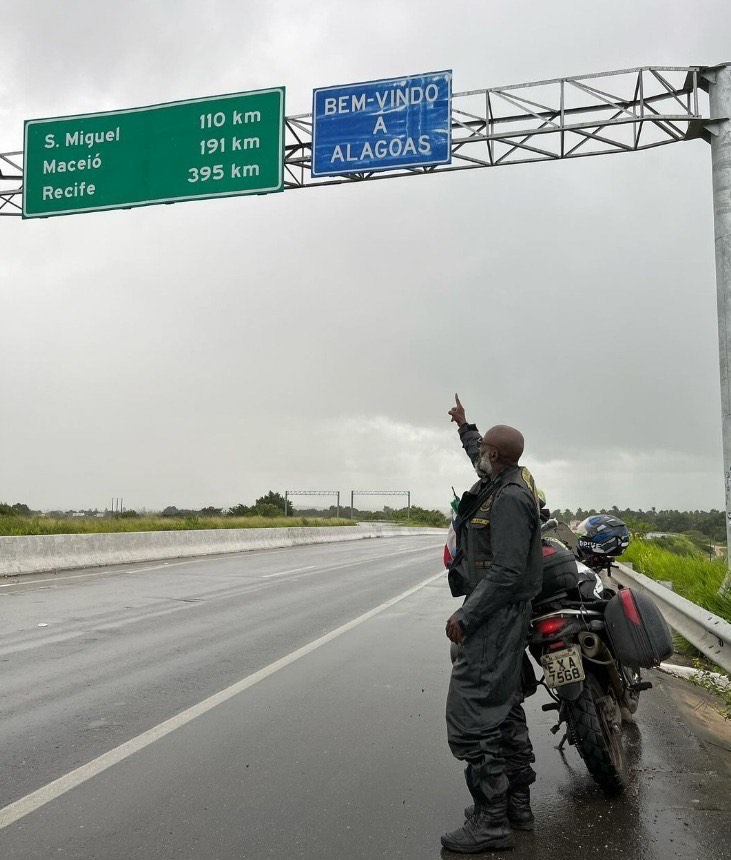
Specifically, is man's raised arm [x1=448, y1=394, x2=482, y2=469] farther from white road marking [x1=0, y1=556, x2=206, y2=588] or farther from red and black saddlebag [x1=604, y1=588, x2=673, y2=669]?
white road marking [x1=0, y1=556, x2=206, y2=588]

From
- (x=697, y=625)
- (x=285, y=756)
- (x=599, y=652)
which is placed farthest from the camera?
(x=697, y=625)

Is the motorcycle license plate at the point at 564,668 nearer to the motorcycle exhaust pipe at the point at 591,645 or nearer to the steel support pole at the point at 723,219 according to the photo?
the motorcycle exhaust pipe at the point at 591,645

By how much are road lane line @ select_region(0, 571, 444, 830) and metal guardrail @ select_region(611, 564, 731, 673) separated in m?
3.09

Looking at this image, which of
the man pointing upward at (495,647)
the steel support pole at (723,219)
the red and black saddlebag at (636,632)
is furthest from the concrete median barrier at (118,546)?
the red and black saddlebag at (636,632)

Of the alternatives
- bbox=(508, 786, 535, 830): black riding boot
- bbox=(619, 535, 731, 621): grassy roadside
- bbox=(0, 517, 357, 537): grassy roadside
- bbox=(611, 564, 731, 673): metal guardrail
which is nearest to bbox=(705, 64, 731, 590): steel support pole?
bbox=(619, 535, 731, 621): grassy roadside

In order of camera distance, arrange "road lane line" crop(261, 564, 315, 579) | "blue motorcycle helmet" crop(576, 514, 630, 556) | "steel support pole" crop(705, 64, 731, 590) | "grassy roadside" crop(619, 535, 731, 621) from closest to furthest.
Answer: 1. "blue motorcycle helmet" crop(576, 514, 630, 556)
2. "grassy roadside" crop(619, 535, 731, 621)
3. "steel support pole" crop(705, 64, 731, 590)
4. "road lane line" crop(261, 564, 315, 579)

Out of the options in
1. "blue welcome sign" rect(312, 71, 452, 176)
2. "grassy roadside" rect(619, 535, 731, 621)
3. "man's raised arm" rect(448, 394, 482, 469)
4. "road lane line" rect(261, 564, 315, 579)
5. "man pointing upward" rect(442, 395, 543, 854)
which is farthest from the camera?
"road lane line" rect(261, 564, 315, 579)

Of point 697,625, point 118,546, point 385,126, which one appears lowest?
point 697,625

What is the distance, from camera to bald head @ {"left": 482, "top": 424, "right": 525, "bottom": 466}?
4168mm

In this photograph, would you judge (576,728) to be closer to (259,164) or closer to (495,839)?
(495,839)

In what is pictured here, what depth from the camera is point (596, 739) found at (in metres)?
4.23

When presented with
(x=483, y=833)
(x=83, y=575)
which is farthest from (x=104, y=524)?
(x=483, y=833)

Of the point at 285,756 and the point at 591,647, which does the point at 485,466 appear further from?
the point at 285,756

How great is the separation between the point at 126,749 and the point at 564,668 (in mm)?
2647
